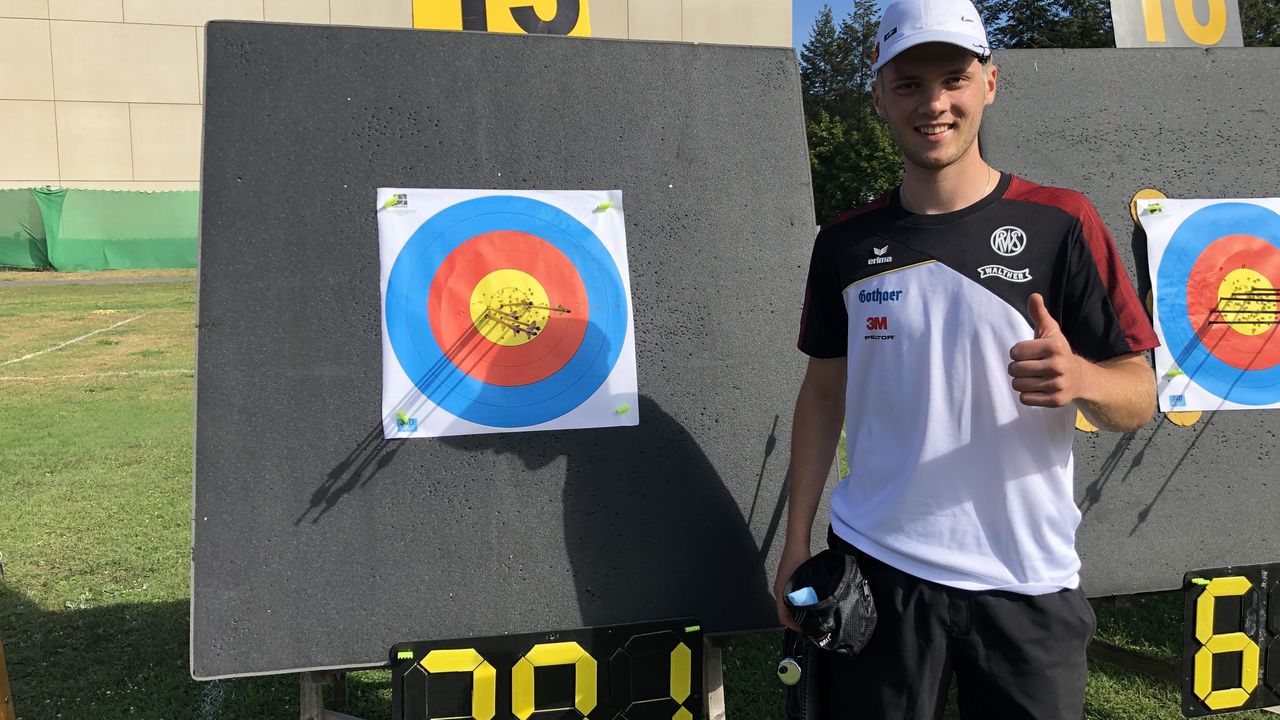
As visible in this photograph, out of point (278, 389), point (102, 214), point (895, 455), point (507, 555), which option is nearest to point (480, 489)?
point (507, 555)

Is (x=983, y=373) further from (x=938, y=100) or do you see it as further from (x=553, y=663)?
(x=553, y=663)

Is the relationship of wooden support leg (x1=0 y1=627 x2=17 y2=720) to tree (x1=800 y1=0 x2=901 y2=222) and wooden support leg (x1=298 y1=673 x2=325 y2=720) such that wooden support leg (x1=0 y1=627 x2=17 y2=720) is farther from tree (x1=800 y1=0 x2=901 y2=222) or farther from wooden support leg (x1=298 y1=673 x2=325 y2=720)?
tree (x1=800 y1=0 x2=901 y2=222)

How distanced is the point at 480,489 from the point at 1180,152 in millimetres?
1860

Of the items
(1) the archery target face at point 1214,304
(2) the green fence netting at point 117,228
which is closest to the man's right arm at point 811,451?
(1) the archery target face at point 1214,304

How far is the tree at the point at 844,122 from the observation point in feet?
101

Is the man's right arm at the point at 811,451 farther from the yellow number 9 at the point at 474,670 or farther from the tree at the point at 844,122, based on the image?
the tree at the point at 844,122

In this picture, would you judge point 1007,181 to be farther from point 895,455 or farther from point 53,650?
point 53,650

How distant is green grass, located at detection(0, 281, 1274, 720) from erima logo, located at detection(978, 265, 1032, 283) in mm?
1686

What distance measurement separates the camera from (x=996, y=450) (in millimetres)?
1350

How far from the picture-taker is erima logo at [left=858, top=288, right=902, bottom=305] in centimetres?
140

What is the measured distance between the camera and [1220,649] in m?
2.11

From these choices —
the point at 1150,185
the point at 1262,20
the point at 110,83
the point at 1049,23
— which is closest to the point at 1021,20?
the point at 1049,23

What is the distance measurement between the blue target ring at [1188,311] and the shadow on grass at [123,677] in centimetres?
230

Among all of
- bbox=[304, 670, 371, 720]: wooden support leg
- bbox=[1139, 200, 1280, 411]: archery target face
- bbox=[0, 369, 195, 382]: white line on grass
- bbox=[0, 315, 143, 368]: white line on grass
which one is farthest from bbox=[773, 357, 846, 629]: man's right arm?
bbox=[0, 315, 143, 368]: white line on grass
